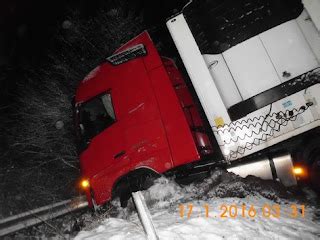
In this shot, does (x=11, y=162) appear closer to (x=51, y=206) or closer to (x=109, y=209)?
(x=51, y=206)

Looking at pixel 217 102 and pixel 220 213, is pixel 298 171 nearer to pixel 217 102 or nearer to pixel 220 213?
pixel 220 213

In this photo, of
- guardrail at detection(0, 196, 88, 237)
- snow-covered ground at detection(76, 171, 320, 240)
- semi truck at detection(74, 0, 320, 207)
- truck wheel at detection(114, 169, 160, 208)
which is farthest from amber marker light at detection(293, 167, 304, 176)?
guardrail at detection(0, 196, 88, 237)

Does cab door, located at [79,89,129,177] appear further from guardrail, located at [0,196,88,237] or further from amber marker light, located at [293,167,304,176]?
amber marker light, located at [293,167,304,176]

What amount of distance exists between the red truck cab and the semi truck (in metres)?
0.02

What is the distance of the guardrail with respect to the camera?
500cm

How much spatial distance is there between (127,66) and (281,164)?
9.09ft

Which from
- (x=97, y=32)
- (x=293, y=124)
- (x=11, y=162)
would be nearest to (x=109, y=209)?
(x=293, y=124)

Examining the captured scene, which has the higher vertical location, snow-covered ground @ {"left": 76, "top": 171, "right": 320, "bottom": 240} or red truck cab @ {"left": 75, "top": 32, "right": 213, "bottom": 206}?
red truck cab @ {"left": 75, "top": 32, "right": 213, "bottom": 206}

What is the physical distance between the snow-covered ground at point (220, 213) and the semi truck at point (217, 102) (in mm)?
236

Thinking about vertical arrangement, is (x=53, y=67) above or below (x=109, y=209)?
above

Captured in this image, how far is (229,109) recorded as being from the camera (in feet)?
14.1

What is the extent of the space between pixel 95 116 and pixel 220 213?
8.28ft

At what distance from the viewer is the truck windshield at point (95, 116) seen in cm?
504
